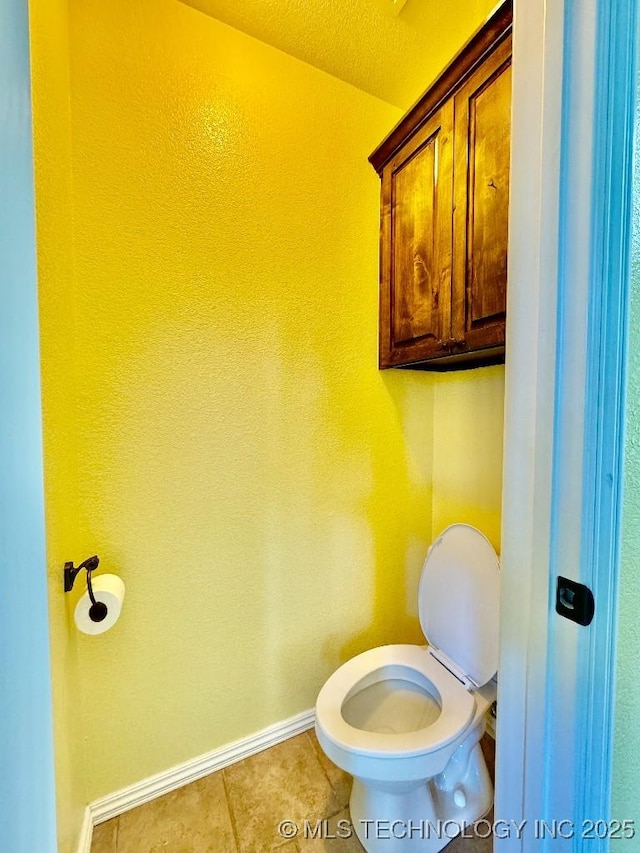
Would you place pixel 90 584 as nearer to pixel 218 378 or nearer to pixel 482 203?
pixel 218 378

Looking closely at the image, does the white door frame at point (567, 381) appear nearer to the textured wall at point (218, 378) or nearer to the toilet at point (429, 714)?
the toilet at point (429, 714)

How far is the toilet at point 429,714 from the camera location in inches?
35.0

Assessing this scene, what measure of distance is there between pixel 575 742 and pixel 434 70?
197 centimetres

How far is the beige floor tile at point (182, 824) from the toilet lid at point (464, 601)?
0.87 metres

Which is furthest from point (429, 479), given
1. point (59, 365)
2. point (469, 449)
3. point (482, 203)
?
point (59, 365)

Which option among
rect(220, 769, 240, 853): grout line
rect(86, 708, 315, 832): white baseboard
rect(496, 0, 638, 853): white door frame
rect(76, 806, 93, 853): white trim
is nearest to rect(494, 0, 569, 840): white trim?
rect(496, 0, 638, 853): white door frame

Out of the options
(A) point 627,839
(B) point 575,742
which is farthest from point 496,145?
(A) point 627,839

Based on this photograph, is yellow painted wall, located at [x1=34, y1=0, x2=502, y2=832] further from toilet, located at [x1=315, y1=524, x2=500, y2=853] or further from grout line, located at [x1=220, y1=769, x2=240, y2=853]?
toilet, located at [x1=315, y1=524, x2=500, y2=853]

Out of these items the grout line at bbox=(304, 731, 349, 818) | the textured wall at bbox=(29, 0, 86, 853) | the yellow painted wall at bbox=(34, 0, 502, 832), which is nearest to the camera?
the textured wall at bbox=(29, 0, 86, 853)

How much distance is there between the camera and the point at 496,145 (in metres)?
0.93

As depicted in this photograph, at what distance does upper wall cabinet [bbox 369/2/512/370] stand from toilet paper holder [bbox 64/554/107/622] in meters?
1.22

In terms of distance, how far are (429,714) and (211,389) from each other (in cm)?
132

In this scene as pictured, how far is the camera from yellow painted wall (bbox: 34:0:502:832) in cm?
98

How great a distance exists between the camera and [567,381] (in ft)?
1.55
